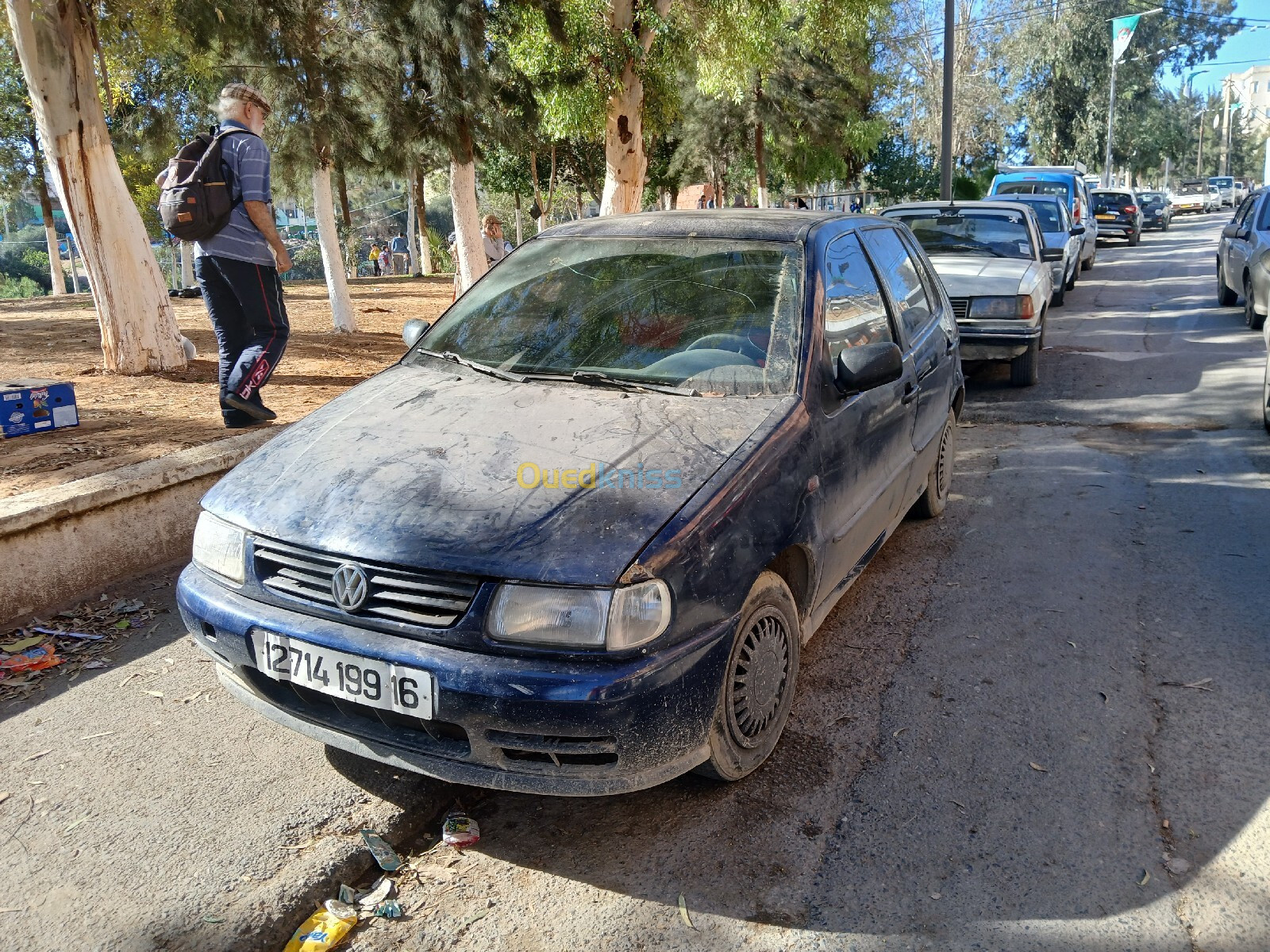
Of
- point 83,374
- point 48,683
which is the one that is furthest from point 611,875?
point 83,374

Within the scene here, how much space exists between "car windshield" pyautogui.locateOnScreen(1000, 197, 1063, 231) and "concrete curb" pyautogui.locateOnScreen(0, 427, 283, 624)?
13.2m

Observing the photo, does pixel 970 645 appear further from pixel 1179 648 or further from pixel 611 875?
pixel 611 875

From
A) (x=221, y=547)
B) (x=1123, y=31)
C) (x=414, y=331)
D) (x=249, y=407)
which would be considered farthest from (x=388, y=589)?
(x=1123, y=31)

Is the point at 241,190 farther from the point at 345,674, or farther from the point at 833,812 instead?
the point at 833,812

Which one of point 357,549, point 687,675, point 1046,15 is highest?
point 1046,15

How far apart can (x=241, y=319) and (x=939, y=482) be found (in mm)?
4453

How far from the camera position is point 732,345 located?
11.8 feet

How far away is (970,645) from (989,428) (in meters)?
4.13

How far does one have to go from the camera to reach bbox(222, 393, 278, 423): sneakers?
6.34 metres

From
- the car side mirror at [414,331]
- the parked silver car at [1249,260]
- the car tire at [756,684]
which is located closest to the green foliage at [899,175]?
the parked silver car at [1249,260]

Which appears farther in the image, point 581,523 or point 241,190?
point 241,190

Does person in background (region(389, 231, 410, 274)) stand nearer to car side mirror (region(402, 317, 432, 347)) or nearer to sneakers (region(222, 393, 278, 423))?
sneakers (region(222, 393, 278, 423))

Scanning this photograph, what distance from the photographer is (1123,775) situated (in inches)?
124

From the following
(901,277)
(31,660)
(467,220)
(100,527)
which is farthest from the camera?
(467,220)
